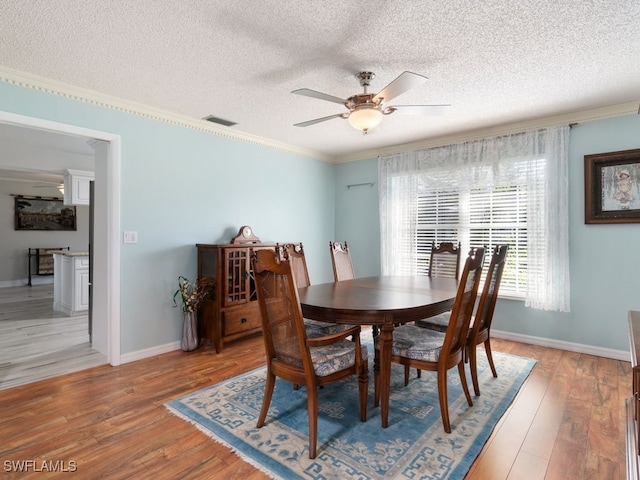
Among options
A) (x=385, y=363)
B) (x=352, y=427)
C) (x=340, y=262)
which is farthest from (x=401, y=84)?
(x=352, y=427)

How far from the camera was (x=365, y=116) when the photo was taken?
7.63 ft

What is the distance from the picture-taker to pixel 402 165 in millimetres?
4527

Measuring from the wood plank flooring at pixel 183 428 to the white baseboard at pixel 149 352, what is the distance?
0.11 meters

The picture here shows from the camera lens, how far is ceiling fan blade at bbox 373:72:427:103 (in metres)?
1.94

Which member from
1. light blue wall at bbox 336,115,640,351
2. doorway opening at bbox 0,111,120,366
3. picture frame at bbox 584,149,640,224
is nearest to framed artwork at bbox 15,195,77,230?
doorway opening at bbox 0,111,120,366

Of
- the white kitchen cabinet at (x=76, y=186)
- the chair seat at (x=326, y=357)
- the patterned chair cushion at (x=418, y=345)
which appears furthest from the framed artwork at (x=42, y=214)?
the patterned chair cushion at (x=418, y=345)

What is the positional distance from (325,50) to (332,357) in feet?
6.34

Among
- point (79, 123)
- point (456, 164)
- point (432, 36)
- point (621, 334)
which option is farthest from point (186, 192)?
point (621, 334)

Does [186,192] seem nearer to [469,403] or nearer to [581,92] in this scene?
[469,403]

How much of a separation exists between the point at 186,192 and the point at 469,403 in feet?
10.4

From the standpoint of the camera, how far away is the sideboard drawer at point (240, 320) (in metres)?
3.41

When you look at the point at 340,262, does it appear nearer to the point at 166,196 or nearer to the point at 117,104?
the point at 166,196

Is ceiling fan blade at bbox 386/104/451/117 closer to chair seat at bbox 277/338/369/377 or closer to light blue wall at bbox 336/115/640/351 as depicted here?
chair seat at bbox 277/338/369/377

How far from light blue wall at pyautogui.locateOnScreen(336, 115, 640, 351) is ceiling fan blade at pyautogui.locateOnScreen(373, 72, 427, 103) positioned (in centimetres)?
235
